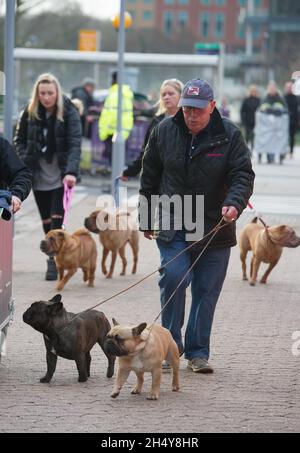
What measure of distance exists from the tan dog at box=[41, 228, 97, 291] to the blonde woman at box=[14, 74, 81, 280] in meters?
0.43

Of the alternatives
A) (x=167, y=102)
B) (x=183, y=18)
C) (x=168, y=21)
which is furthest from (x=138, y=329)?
(x=183, y=18)

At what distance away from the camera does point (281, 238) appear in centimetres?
1267

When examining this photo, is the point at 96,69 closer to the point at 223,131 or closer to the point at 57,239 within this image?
the point at 57,239

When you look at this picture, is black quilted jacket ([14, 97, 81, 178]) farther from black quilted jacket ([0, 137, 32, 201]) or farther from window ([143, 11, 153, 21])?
window ([143, 11, 153, 21])

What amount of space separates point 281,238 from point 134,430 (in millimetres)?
6276

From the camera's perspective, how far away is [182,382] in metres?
8.03

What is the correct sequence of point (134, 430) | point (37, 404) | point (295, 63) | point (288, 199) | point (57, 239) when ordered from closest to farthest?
point (134, 430), point (37, 404), point (57, 239), point (288, 199), point (295, 63)

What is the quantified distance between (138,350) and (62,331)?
2.42 ft

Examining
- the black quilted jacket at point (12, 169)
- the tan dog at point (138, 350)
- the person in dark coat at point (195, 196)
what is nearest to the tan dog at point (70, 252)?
the person in dark coat at point (195, 196)

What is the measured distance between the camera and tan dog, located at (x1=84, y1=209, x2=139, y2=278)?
42.8 ft

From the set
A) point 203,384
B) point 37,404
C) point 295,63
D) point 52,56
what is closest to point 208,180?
point 203,384

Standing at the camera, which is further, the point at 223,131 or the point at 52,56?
the point at 52,56

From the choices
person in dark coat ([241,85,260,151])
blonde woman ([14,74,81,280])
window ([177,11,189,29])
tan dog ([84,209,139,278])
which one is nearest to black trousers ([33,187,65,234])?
blonde woman ([14,74,81,280])

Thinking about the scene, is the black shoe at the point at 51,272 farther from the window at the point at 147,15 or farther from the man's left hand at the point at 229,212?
the window at the point at 147,15
